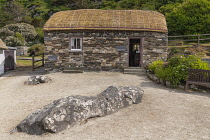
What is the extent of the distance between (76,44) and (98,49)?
1738 mm

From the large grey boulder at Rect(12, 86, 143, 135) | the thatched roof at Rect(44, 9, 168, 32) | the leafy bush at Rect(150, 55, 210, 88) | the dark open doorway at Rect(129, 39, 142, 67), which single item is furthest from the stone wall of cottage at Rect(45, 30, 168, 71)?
the large grey boulder at Rect(12, 86, 143, 135)

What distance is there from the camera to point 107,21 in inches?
531

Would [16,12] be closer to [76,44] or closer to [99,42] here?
[76,44]

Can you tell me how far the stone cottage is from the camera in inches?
520

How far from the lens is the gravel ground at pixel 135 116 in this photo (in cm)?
461

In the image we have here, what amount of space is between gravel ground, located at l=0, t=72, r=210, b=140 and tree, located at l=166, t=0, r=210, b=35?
40.8 feet

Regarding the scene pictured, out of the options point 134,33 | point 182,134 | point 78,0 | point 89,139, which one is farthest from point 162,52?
point 78,0

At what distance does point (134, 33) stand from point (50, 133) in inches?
404

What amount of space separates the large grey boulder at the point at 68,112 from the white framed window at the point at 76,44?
25.5 ft

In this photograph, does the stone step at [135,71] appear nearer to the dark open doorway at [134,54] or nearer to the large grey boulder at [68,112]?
the dark open doorway at [134,54]

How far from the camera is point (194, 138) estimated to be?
174 inches

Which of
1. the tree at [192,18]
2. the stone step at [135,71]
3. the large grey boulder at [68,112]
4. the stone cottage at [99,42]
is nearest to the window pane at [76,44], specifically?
the stone cottage at [99,42]

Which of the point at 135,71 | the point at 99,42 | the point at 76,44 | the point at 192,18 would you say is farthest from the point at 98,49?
the point at 192,18

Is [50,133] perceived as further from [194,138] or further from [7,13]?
[7,13]
